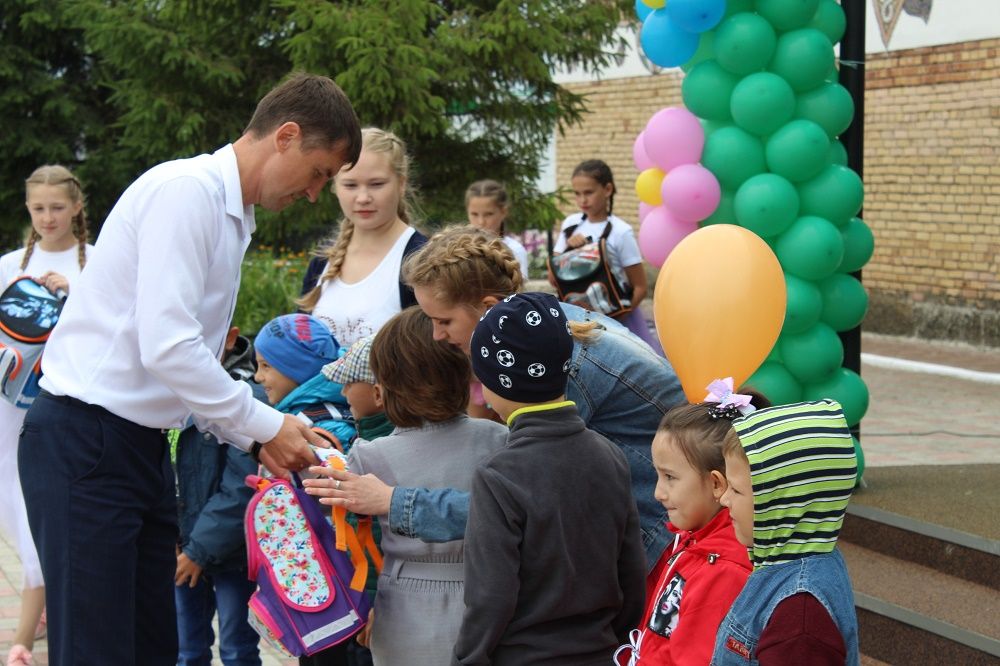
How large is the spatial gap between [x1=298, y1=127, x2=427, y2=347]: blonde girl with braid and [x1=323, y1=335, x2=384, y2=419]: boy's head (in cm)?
68

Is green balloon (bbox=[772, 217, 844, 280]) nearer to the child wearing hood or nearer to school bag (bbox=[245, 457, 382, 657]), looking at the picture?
school bag (bbox=[245, 457, 382, 657])

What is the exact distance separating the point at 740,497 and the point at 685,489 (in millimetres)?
320

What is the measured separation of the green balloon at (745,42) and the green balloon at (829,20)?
7.6 inches

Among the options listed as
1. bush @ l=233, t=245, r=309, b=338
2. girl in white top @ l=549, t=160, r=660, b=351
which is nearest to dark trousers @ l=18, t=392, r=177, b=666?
girl in white top @ l=549, t=160, r=660, b=351

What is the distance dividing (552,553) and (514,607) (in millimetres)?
139

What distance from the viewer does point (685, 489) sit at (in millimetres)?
2543

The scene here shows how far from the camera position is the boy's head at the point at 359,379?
326cm

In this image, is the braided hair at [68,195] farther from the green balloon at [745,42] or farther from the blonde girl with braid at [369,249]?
the green balloon at [745,42]

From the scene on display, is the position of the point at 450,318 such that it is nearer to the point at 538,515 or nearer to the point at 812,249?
the point at 538,515

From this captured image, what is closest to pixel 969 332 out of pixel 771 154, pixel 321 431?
pixel 771 154

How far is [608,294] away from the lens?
269 inches

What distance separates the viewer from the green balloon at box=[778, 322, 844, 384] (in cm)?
502

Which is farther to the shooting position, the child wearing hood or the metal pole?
the metal pole

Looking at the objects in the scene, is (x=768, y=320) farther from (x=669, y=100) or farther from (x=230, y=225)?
(x=669, y=100)
